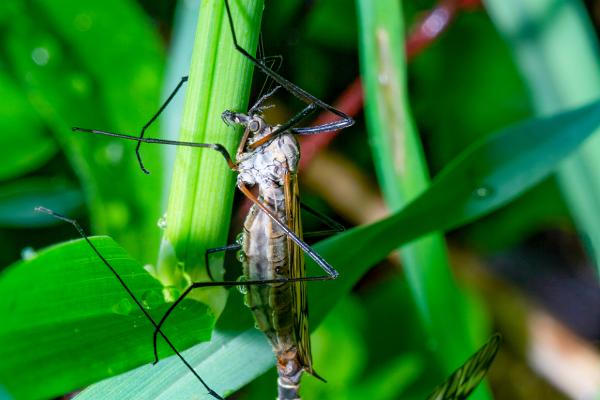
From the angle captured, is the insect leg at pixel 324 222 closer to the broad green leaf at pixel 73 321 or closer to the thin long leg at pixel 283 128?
the thin long leg at pixel 283 128

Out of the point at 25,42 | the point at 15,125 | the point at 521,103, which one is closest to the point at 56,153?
the point at 15,125

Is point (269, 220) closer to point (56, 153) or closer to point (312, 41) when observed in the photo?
point (56, 153)

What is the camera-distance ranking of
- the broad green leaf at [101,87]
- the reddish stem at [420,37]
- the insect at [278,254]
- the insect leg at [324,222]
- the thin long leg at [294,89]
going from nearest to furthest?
the thin long leg at [294,89] < the insect at [278,254] < the insect leg at [324,222] < the broad green leaf at [101,87] < the reddish stem at [420,37]

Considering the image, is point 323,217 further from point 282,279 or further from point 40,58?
point 40,58

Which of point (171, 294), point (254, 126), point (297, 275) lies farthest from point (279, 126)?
point (171, 294)

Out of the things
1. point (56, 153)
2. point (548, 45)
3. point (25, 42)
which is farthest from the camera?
point (56, 153)

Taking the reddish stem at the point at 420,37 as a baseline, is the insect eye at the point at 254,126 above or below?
below

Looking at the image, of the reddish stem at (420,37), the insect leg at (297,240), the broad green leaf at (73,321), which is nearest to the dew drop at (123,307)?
the broad green leaf at (73,321)

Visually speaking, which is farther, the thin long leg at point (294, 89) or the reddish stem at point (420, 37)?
the reddish stem at point (420, 37)

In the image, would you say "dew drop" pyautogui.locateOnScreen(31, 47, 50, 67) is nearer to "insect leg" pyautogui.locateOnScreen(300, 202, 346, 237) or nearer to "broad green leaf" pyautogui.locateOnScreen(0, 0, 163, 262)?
"broad green leaf" pyautogui.locateOnScreen(0, 0, 163, 262)
